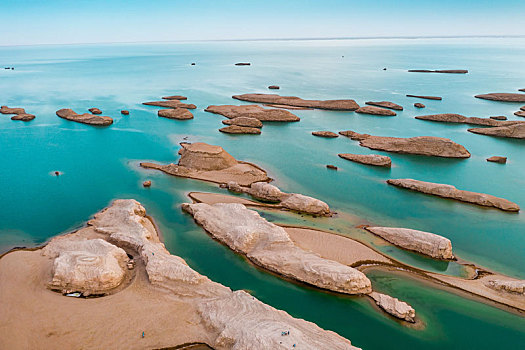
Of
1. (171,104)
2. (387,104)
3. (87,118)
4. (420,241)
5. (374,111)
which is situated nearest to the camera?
(420,241)

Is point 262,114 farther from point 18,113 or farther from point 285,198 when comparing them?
point 18,113

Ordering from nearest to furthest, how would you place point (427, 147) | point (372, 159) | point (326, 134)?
point (372, 159), point (427, 147), point (326, 134)

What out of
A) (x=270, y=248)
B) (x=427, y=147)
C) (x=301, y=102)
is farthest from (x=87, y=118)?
(x=427, y=147)

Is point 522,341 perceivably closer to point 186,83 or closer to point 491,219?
point 491,219

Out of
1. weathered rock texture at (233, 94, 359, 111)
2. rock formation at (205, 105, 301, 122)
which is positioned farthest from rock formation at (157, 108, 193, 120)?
weathered rock texture at (233, 94, 359, 111)

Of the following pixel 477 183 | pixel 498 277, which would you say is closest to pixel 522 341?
pixel 498 277

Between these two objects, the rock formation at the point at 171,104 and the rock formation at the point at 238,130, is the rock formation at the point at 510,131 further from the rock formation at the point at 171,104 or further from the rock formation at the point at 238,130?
the rock formation at the point at 171,104
